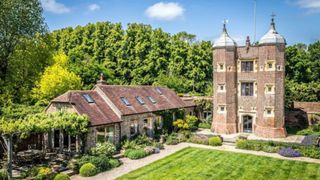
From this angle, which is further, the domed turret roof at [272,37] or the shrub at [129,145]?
the domed turret roof at [272,37]

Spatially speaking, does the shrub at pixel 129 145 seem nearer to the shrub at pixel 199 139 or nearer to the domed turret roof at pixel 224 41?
the shrub at pixel 199 139

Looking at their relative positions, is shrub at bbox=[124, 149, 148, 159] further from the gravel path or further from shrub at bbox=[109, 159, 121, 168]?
shrub at bbox=[109, 159, 121, 168]

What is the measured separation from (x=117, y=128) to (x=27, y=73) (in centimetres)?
1372

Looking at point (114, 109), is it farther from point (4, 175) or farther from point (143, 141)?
point (4, 175)

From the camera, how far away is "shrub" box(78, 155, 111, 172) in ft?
63.1

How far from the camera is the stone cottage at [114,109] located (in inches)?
898

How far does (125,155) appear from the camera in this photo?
75.7 ft

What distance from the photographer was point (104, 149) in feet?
71.8

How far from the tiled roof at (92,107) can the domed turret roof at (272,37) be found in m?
18.2

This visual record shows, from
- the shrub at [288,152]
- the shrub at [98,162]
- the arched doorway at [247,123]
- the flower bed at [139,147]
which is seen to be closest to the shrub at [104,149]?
the flower bed at [139,147]

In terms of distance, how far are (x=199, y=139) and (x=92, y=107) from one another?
11298mm

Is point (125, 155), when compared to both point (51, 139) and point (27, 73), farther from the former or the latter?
point (27, 73)

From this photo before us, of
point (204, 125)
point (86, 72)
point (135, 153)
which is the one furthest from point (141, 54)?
point (135, 153)

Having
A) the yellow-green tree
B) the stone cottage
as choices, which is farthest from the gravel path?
the yellow-green tree
